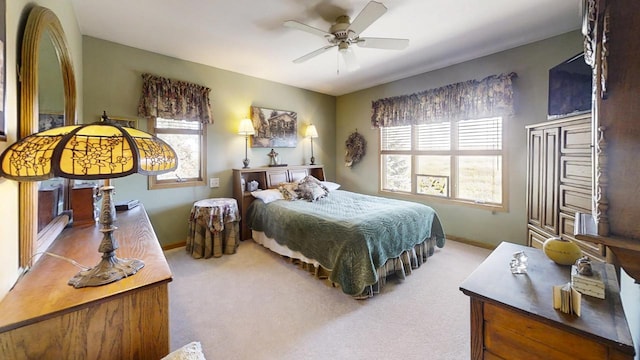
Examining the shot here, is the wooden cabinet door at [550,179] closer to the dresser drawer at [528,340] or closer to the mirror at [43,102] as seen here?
the dresser drawer at [528,340]

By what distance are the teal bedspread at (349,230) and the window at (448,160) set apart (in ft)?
3.14

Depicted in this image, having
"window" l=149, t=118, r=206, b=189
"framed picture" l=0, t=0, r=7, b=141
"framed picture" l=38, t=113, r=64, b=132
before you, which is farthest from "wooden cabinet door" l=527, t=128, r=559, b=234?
"window" l=149, t=118, r=206, b=189

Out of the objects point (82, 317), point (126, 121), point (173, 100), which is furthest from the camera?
point (173, 100)

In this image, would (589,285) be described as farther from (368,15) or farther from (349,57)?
(349,57)

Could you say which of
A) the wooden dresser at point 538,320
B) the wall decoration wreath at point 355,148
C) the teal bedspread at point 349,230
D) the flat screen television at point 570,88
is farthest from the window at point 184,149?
the flat screen television at point 570,88

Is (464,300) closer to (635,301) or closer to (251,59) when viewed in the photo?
(635,301)

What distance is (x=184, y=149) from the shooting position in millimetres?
3723

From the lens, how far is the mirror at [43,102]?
1.18 m

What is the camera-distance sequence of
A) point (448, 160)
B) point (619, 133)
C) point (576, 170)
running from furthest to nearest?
point (448, 160), point (576, 170), point (619, 133)

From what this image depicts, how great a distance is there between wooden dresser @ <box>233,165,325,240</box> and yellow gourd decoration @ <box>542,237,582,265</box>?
350 cm

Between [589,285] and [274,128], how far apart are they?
4.29 metres

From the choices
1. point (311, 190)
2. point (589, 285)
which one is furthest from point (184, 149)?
point (589, 285)

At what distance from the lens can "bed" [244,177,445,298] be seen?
7.68ft

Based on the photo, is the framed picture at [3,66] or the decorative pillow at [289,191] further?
the decorative pillow at [289,191]
